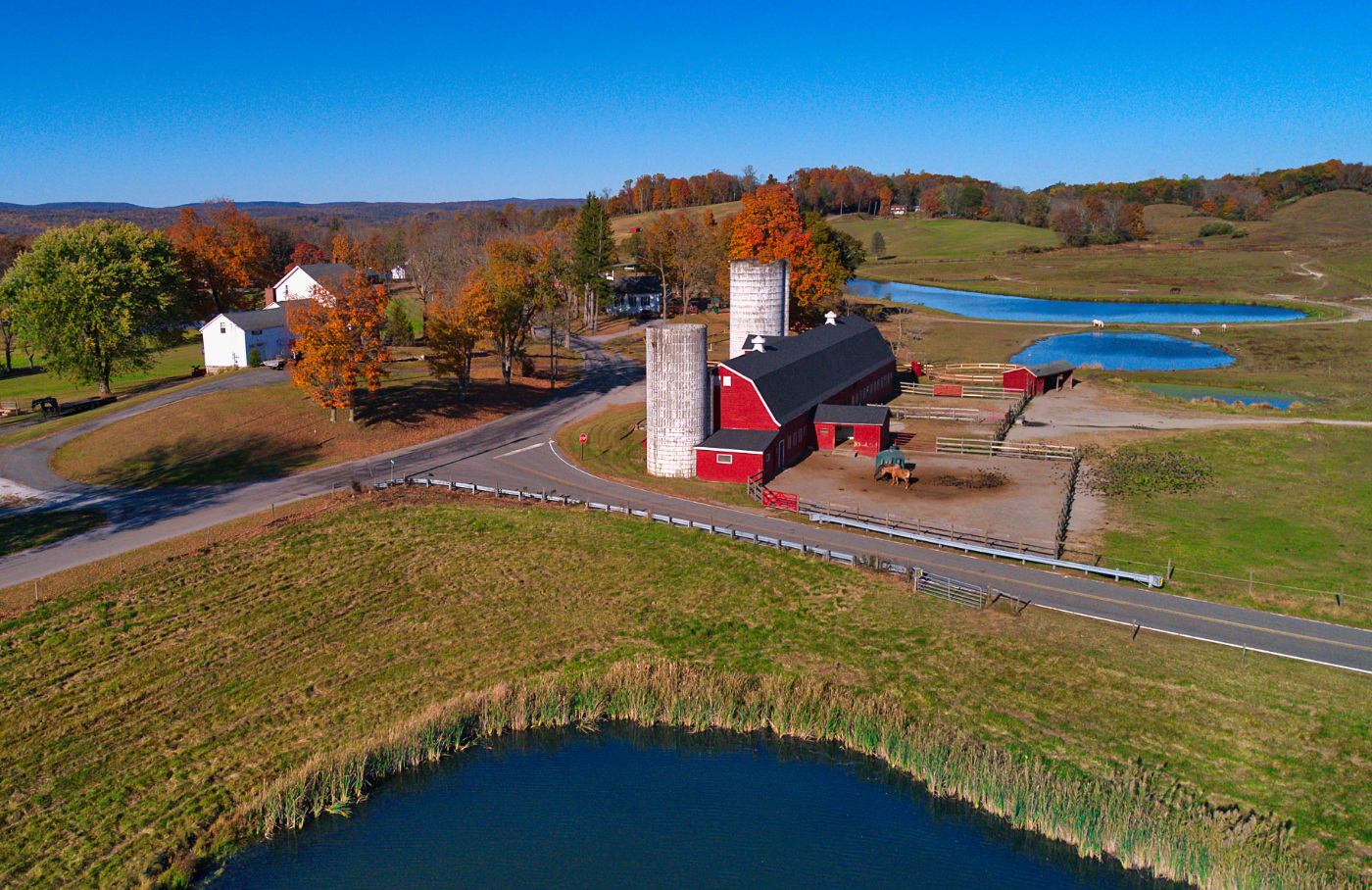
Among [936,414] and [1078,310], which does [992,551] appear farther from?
[1078,310]

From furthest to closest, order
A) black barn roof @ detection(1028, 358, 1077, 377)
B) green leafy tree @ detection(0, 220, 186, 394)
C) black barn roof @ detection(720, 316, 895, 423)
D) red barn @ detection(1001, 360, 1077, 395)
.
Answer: black barn roof @ detection(1028, 358, 1077, 377)
red barn @ detection(1001, 360, 1077, 395)
green leafy tree @ detection(0, 220, 186, 394)
black barn roof @ detection(720, 316, 895, 423)

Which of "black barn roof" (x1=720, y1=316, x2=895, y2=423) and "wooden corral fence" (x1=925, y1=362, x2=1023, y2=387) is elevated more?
"black barn roof" (x1=720, y1=316, x2=895, y2=423)

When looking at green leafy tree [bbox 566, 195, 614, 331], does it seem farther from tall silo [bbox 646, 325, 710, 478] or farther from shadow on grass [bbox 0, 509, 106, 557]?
shadow on grass [bbox 0, 509, 106, 557]

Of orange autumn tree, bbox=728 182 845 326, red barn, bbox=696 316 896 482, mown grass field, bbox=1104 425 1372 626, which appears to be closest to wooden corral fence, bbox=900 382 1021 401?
red barn, bbox=696 316 896 482

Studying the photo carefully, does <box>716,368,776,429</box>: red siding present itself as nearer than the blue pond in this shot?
Yes

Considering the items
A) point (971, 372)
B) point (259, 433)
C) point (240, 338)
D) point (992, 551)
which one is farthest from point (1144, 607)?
point (240, 338)

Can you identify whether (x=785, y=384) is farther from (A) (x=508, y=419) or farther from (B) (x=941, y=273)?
(B) (x=941, y=273)
